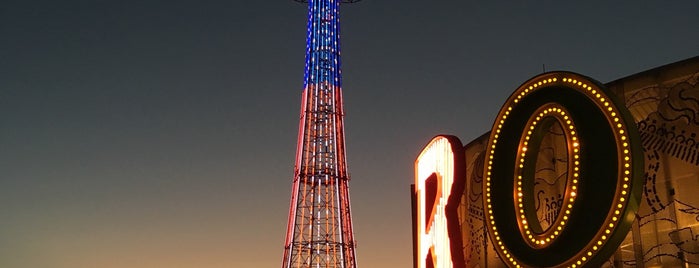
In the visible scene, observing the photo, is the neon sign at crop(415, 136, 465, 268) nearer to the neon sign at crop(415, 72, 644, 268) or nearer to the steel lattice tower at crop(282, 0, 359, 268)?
the neon sign at crop(415, 72, 644, 268)

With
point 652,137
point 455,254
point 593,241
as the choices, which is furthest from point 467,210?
point 593,241

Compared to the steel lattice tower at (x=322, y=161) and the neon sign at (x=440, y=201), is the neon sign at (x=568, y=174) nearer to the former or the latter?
the neon sign at (x=440, y=201)

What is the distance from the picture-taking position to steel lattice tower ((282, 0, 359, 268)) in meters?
50.8

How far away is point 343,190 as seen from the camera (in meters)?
52.4

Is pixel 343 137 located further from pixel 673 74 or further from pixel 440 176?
pixel 673 74

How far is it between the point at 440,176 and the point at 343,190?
33.4 metres

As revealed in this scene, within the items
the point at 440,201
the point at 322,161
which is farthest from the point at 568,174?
the point at 322,161

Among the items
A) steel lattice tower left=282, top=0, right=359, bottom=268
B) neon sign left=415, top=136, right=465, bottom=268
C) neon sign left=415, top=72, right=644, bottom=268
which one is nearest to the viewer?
neon sign left=415, top=72, right=644, bottom=268

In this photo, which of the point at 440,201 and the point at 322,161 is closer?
the point at 440,201

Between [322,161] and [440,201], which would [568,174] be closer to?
[440,201]

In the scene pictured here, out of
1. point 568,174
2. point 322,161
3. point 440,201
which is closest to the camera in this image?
point 568,174

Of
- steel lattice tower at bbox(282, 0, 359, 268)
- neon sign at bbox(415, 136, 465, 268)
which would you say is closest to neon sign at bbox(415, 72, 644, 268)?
neon sign at bbox(415, 136, 465, 268)

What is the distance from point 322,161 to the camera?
172 feet

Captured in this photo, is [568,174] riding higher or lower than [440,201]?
lower
